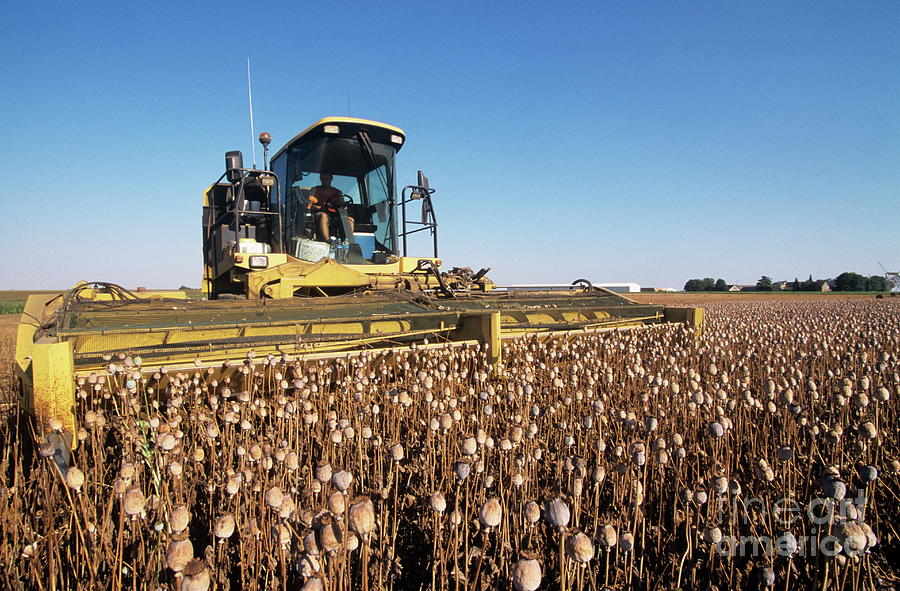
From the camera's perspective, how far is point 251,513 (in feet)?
6.55

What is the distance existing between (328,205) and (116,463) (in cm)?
530

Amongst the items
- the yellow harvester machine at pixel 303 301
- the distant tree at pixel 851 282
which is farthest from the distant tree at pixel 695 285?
the yellow harvester machine at pixel 303 301

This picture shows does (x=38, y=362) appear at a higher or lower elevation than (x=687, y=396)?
higher

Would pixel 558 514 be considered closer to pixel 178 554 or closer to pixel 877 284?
pixel 178 554

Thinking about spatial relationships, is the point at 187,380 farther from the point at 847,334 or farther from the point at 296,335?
the point at 847,334

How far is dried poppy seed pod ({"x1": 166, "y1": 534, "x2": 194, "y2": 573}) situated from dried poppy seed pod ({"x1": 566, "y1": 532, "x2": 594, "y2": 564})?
0.88m

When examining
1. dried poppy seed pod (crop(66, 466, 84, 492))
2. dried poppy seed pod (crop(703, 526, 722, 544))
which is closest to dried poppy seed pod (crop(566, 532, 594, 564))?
dried poppy seed pod (crop(703, 526, 722, 544))

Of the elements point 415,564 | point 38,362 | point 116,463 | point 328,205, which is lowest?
point 415,564

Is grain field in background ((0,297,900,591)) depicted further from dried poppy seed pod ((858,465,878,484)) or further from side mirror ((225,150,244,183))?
side mirror ((225,150,244,183))

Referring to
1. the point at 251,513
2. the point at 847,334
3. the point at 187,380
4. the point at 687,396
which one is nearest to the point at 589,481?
the point at 687,396

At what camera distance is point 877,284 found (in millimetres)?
64250

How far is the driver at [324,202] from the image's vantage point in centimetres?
737

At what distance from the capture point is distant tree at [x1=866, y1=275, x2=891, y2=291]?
63.2m

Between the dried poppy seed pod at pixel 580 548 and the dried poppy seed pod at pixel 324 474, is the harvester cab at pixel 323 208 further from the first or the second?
the dried poppy seed pod at pixel 580 548
